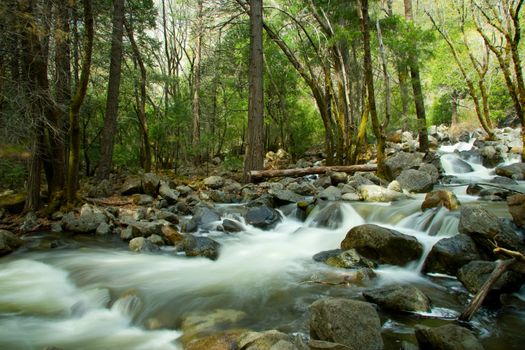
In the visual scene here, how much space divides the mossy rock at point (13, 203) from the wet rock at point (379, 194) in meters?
7.53

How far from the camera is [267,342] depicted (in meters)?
2.77

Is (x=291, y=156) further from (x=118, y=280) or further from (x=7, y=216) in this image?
(x=118, y=280)

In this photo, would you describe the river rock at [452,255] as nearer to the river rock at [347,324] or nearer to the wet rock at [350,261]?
the wet rock at [350,261]

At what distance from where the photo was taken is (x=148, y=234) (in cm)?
710

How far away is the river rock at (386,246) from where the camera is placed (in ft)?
17.5

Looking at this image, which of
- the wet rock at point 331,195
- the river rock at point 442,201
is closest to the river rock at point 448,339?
the river rock at point 442,201

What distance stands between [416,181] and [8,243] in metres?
8.76

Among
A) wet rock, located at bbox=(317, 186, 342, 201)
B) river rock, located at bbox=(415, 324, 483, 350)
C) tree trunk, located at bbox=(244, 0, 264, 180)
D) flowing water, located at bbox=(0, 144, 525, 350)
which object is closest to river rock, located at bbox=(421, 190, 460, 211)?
flowing water, located at bbox=(0, 144, 525, 350)

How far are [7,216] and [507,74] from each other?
12.9m

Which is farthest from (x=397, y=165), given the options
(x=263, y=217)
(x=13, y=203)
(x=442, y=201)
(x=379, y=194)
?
(x=13, y=203)

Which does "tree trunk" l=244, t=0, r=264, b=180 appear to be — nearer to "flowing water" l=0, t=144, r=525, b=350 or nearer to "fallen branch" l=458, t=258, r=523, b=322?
"flowing water" l=0, t=144, r=525, b=350

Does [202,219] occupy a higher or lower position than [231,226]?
higher

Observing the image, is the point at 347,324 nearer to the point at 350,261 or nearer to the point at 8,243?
the point at 350,261

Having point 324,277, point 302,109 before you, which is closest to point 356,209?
point 324,277
